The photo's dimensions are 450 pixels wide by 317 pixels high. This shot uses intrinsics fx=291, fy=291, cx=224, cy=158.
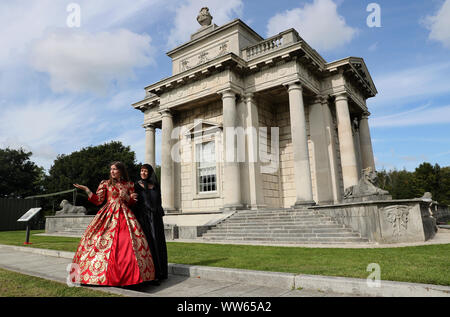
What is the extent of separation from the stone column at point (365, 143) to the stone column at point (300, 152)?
25.4 feet

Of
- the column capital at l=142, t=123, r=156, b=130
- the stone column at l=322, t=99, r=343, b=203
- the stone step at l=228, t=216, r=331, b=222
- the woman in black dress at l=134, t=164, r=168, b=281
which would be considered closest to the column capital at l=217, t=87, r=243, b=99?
the stone column at l=322, t=99, r=343, b=203

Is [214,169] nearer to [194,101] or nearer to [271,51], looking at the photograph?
[194,101]

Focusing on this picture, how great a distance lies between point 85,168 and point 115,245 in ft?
138

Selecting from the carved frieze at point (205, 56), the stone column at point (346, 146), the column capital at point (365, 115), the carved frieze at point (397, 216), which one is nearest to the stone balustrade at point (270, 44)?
the carved frieze at point (205, 56)

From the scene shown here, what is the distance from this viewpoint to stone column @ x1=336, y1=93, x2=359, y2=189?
56.0 ft

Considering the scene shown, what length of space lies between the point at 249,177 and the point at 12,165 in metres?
43.0

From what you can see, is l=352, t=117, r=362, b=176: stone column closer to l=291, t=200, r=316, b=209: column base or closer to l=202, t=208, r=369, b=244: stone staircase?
l=291, t=200, r=316, b=209: column base

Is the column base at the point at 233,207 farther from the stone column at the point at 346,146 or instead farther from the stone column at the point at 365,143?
the stone column at the point at 365,143

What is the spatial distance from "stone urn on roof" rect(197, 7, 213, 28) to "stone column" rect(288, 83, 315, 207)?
10124mm

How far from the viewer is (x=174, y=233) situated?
45.8 feet

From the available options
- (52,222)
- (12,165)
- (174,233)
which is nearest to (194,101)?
(174,233)

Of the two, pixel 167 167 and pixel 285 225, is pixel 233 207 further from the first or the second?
pixel 167 167

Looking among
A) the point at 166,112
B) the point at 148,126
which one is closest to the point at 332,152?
the point at 166,112

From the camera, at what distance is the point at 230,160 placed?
666 inches
